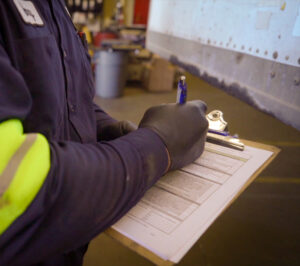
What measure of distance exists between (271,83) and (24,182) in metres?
0.65

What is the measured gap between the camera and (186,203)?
1.68 feet

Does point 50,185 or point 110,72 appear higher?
point 50,185

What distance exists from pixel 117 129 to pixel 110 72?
2.94 metres

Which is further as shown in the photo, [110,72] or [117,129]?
[110,72]

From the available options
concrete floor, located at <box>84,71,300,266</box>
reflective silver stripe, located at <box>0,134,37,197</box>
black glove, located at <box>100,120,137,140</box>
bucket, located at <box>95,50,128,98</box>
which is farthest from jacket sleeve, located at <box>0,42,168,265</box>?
bucket, located at <box>95,50,128,98</box>

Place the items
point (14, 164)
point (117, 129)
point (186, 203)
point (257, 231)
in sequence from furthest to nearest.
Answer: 1. point (257, 231)
2. point (117, 129)
3. point (186, 203)
4. point (14, 164)

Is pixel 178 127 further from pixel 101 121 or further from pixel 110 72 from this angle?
pixel 110 72

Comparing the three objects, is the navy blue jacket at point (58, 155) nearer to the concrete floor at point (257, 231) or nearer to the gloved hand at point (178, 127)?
the gloved hand at point (178, 127)

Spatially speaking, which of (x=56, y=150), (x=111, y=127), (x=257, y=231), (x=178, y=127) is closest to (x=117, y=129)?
(x=111, y=127)

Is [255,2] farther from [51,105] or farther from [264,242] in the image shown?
[264,242]

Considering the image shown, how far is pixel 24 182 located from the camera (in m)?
0.33

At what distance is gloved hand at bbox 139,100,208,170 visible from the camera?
524 millimetres

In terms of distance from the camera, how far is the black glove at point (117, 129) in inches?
31.5

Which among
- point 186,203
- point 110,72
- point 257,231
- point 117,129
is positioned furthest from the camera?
point 110,72
